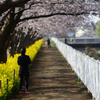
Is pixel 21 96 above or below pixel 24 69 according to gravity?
below

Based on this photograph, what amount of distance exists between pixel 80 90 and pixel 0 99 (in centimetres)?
432

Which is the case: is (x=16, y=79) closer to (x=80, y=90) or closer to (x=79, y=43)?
(x=80, y=90)

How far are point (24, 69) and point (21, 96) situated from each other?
43.1 inches

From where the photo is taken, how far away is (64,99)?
9430 mm

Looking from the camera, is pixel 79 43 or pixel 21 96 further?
pixel 79 43

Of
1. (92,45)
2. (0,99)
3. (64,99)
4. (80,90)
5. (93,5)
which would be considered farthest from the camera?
(92,45)

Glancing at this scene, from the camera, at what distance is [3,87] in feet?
27.3

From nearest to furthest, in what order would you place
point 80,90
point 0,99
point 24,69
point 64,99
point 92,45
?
point 0,99
point 64,99
point 24,69
point 80,90
point 92,45

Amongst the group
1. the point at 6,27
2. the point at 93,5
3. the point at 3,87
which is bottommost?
the point at 3,87

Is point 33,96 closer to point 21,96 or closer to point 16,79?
point 21,96

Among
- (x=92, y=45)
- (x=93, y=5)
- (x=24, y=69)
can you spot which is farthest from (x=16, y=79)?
(x=92, y=45)

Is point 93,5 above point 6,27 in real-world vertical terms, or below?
above

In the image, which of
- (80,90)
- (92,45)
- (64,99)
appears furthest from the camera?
(92,45)

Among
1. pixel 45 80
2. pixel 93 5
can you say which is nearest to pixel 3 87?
pixel 45 80
